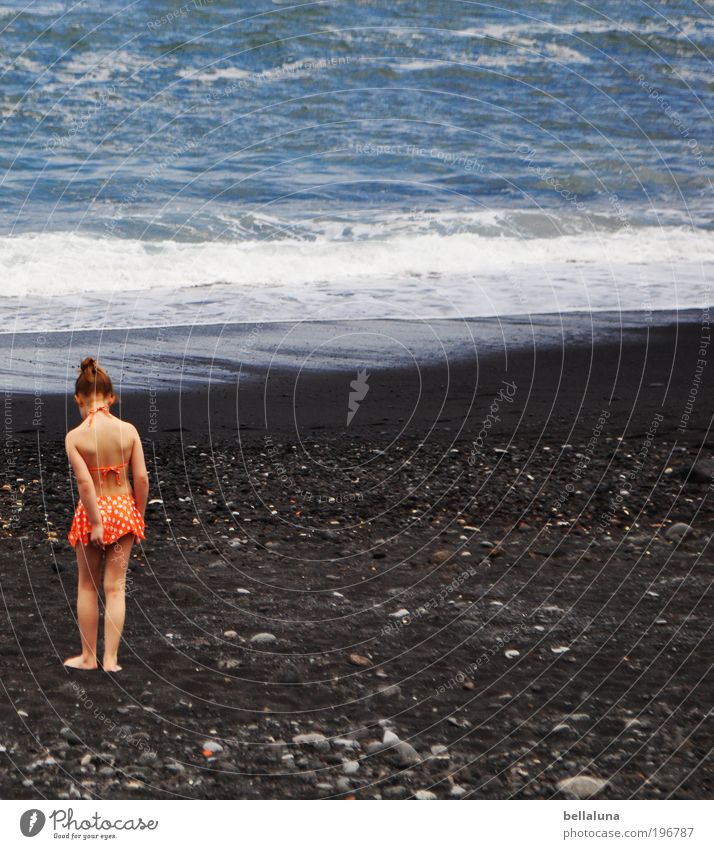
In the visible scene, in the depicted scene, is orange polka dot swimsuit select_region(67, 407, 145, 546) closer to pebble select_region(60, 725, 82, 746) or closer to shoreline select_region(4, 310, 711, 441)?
pebble select_region(60, 725, 82, 746)

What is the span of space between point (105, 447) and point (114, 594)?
88cm

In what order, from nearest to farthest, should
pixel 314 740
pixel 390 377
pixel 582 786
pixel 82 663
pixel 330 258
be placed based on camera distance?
1. pixel 582 786
2. pixel 314 740
3. pixel 82 663
4. pixel 390 377
5. pixel 330 258

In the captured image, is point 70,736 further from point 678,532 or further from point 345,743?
point 678,532

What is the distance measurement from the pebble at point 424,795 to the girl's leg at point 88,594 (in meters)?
2.05

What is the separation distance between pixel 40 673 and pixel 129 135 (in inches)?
965

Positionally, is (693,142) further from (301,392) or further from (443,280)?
(301,392)

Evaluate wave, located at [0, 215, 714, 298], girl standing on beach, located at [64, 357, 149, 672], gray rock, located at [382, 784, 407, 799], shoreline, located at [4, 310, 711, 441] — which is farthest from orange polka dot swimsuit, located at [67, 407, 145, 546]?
wave, located at [0, 215, 714, 298]

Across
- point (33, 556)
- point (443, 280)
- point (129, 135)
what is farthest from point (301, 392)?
point (129, 135)

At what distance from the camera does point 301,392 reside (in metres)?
12.3

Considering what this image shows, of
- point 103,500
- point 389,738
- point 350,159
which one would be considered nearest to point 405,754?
point 389,738

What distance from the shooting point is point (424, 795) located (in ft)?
15.7

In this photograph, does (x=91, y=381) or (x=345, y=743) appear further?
(x=91, y=381)

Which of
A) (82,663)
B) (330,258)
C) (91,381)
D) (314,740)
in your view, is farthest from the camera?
(330,258)

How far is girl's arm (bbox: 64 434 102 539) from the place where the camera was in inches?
206
